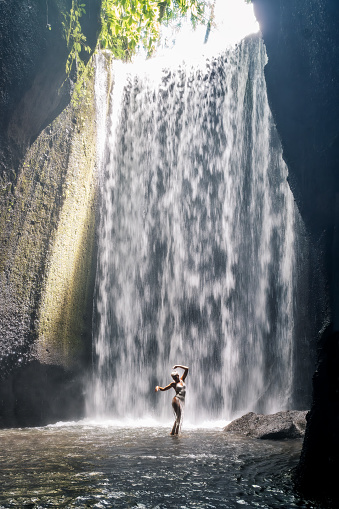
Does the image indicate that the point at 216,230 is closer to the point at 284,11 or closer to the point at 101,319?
the point at 101,319

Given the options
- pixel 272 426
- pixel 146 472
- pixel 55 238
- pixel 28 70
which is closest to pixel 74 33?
pixel 28 70

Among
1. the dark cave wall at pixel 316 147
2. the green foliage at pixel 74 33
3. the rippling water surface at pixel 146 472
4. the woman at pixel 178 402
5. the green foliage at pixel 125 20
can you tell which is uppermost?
the green foliage at pixel 125 20

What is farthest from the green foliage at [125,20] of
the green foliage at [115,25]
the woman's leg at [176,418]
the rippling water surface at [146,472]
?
the rippling water surface at [146,472]

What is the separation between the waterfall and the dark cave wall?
259 inches

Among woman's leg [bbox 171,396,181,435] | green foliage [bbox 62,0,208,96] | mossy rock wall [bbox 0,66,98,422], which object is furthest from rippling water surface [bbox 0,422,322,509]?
green foliage [bbox 62,0,208,96]

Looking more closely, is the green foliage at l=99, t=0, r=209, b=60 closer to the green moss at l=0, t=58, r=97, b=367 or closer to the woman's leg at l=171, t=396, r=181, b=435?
the green moss at l=0, t=58, r=97, b=367

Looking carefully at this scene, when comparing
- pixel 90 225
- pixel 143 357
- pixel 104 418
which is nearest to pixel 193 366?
pixel 143 357

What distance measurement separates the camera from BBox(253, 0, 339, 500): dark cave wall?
3439 mm

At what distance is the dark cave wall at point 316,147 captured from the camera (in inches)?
135

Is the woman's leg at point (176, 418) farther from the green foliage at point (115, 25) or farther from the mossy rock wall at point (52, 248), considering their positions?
the green foliage at point (115, 25)

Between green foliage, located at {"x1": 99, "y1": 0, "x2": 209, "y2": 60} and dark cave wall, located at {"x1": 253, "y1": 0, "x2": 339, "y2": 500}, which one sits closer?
dark cave wall, located at {"x1": 253, "y1": 0, "x2": 339, "y2": 500}

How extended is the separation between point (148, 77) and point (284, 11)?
32.4 ft

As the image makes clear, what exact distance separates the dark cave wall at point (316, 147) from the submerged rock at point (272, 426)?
2.94 meters

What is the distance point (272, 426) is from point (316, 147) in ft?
14.7
